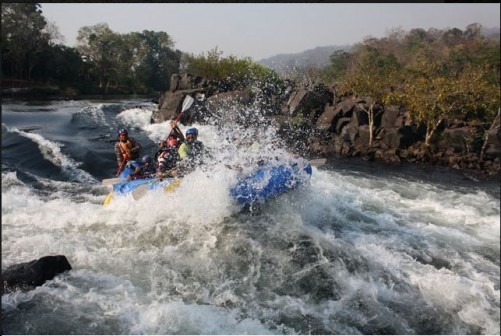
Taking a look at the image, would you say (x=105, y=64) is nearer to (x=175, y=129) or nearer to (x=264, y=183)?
(x=175, y=129)

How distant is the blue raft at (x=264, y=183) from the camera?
5.23 meters

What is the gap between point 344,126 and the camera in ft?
43.5

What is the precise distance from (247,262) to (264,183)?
1132 millimetres

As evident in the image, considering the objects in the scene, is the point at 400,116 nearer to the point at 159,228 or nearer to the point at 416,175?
the point at 416,175

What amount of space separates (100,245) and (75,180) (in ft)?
12.8

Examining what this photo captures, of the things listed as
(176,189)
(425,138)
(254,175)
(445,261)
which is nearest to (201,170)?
(176,189)

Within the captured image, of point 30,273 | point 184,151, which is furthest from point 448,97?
point 30,273

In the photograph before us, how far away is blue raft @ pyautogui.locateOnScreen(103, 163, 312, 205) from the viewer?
A: 17.2 ft

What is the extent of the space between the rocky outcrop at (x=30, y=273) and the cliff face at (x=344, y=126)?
8243 mm

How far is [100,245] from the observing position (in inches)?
193

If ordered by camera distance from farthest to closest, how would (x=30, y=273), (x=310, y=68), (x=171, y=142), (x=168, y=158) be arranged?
(x=310, y=68) → (x=171, y=142) → (x=168, y=158) → (x=30, y=273)

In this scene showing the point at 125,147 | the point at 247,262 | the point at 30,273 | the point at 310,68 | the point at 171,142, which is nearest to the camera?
the point at 30,273

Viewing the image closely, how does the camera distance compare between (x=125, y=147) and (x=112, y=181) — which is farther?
(x=125, y=147)

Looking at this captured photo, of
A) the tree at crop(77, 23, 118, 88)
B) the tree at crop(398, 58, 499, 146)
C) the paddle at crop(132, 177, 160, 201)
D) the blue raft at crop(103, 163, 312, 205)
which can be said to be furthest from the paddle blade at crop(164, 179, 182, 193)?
the tree at crop(77, 23, 118, 88)
